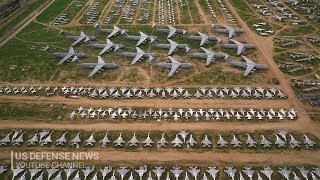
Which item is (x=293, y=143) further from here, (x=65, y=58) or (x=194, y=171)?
(x=65, y=58)

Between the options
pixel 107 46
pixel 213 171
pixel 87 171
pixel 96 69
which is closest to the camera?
pixel 213 171

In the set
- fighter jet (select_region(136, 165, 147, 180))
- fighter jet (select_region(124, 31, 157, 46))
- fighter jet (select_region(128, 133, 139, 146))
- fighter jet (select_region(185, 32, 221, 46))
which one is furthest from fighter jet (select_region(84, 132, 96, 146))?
fighter jet (select_region(185, 32, 221, 46))

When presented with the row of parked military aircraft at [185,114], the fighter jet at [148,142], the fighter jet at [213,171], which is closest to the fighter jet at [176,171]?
the fighter jet at [213,171]

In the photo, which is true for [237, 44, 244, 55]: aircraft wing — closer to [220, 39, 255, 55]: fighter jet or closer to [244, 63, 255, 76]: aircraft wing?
[220, 39, 255, 55]: fighter jet

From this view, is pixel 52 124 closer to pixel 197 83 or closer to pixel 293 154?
pixel 197 83

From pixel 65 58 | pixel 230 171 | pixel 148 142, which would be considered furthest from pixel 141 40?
pixel 230 171

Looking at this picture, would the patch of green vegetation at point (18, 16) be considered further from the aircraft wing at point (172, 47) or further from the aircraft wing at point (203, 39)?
the aircraft wing at point (203, 39)
